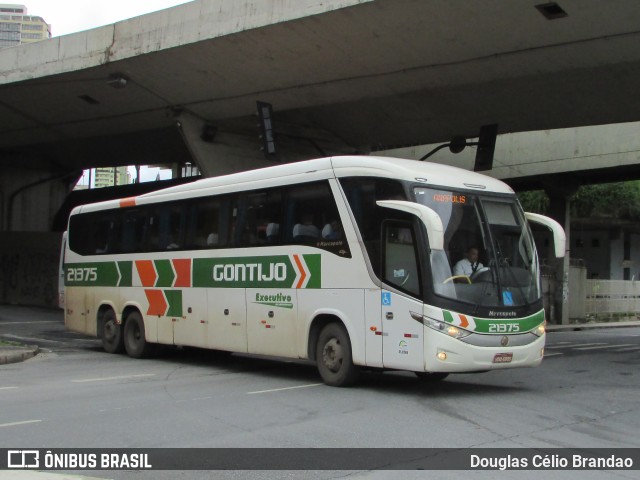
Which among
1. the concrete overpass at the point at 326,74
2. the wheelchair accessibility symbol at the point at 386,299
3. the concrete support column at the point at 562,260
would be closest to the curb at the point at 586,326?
the concrete support column at the point at 562,260

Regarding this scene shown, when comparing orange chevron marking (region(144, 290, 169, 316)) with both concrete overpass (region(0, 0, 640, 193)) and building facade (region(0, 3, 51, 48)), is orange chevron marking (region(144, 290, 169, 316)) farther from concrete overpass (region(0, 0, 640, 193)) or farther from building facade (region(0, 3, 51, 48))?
building facade (region(0, 3, 51, 48))

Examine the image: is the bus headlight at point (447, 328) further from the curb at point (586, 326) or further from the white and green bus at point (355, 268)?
the curb at point (586, 326)

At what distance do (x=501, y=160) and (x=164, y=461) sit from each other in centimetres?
2729

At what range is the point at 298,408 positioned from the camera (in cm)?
938

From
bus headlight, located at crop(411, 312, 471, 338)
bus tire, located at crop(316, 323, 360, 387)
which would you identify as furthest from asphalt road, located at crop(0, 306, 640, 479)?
bus headlight, located at crop(411, 312, 471, 338)

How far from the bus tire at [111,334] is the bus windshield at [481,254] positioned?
9452mm

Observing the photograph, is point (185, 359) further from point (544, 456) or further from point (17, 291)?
point (17, 291)

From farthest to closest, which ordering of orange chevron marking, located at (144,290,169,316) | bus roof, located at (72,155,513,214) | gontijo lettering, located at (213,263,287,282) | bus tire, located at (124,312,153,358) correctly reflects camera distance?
bus tire, located at (124,312,153,358) < orange chevron marking, located at (144,290,169,316) < gontijo lettering, located at (213,263,287,282) < bus roof, located at (72,155,513,214)

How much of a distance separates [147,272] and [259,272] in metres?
4.01

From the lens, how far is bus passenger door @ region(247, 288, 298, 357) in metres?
12.0

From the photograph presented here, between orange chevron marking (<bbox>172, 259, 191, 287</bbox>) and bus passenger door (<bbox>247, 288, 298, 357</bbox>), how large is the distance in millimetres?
2050

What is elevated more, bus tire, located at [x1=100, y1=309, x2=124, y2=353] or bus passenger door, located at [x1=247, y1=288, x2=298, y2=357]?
bus passenger door, located at [x1=247, y1=288, x2=298, y2=357]

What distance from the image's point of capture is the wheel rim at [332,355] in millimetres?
11181

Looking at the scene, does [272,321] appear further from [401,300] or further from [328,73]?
[328,73]
